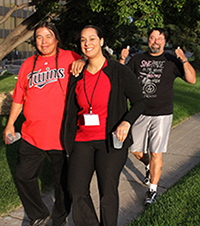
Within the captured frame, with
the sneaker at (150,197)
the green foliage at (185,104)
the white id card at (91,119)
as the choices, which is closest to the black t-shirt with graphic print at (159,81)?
the sneaker at (150,197)

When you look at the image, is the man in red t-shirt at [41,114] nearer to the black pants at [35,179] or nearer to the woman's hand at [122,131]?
the black pants at [35,179]

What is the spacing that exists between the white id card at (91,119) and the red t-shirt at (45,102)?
1.56ft

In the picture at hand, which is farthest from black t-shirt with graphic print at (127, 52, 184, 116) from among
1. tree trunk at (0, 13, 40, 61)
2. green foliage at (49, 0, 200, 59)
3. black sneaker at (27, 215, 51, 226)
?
tree trunk at (0, 13, 40, 61)

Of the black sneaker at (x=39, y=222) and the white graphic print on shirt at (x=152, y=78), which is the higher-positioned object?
the white graphic print on shirt at (x=152, y=78)

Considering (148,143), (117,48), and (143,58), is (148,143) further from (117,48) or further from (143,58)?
(117,48)

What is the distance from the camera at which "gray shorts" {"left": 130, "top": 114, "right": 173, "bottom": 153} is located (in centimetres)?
417

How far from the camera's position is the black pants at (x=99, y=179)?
2.75 m

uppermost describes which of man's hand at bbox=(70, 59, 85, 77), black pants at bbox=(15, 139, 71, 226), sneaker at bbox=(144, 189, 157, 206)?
man's hand at bbox=(70, 59, 85, 77)

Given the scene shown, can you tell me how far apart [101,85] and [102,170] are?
70 centimetres

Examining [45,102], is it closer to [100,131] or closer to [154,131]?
[100,131]

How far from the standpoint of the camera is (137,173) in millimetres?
5172

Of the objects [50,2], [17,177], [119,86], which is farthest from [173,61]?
[50,2]

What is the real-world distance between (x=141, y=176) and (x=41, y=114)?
2396 millimetres

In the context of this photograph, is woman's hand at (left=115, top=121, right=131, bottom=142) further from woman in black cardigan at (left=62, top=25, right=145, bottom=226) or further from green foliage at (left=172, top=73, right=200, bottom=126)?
green foliage at (left=172, top=73, right=200, bottom=126)
